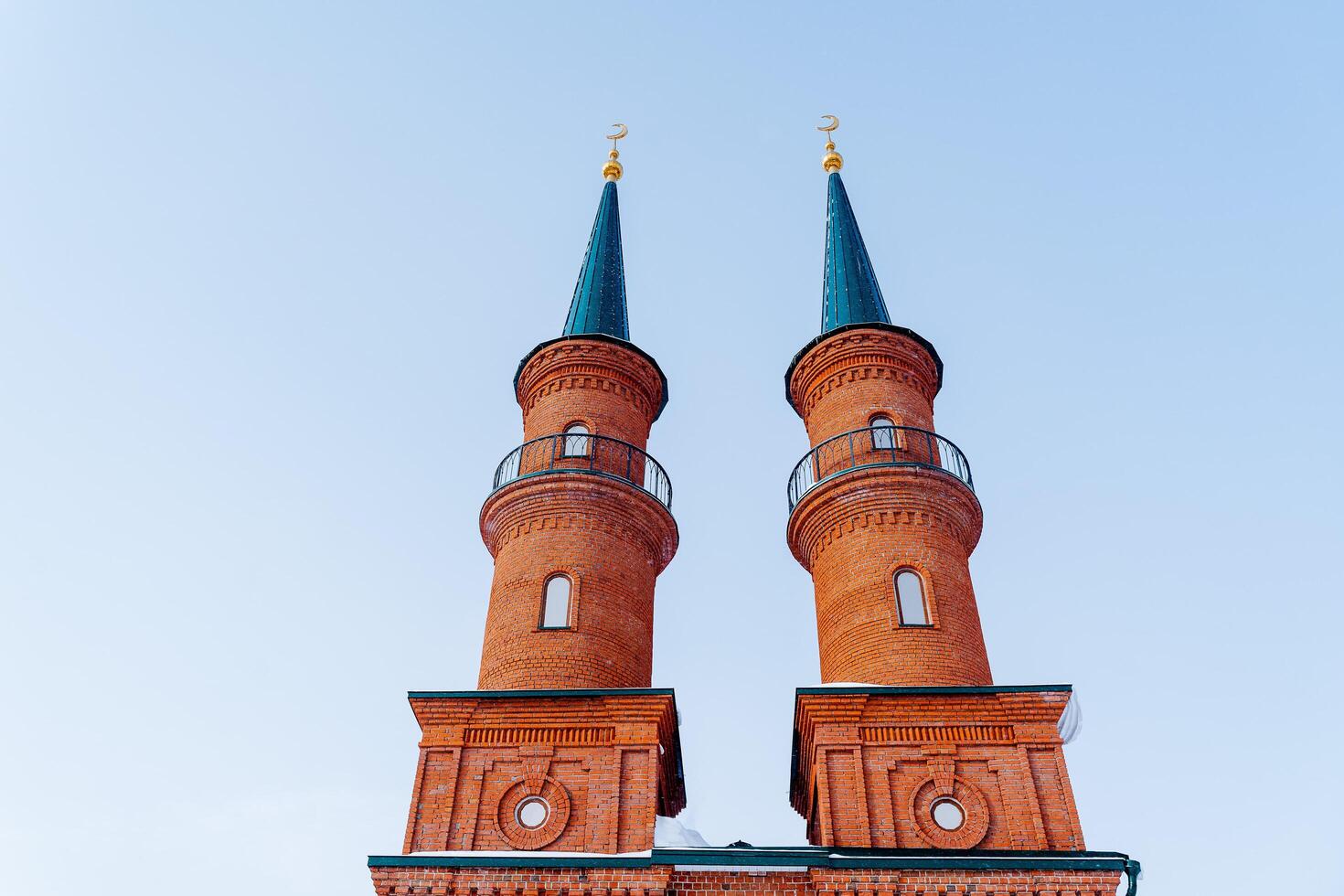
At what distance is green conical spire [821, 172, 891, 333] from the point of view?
70.0 feet

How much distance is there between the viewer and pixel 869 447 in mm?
18422

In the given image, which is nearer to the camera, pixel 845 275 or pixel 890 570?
pixel 890 570

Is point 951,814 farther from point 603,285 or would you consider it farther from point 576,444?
point 603,285

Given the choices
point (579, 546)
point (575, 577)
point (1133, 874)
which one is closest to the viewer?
point (1133, 874)

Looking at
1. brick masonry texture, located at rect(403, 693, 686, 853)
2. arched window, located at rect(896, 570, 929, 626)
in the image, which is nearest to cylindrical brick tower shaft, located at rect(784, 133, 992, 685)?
arched window, located at rect(896, 570, 929, 626)

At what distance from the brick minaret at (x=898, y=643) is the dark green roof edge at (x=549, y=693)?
2.01m

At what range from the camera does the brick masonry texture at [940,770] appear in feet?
46.2

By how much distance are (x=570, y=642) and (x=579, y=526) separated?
1.94m

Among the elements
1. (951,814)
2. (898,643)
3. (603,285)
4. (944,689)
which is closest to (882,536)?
(898,643)

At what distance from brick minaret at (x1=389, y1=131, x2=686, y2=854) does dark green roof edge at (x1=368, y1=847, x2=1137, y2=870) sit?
0.43 m

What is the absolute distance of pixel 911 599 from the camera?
16.7 meters

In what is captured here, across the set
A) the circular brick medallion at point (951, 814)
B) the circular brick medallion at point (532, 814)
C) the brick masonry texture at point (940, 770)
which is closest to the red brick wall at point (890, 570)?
the brick masonry texture at point (940, 770)

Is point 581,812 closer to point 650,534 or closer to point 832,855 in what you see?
point 832,855

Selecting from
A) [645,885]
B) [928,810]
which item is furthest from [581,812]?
[928,810]
